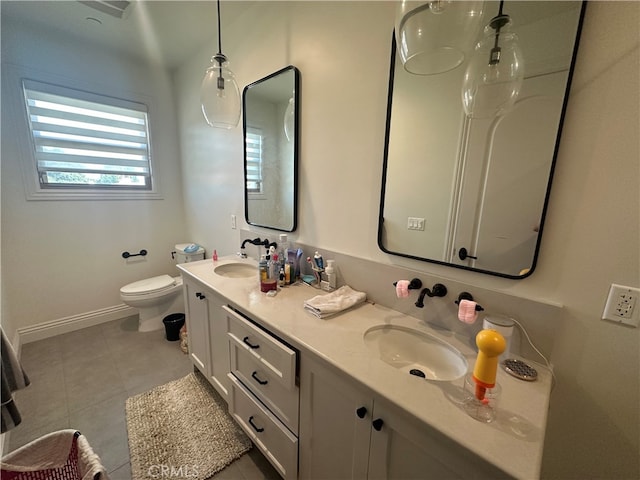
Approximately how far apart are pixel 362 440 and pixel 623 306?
2.83 feet

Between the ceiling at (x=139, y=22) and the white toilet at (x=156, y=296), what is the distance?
1.83 metres

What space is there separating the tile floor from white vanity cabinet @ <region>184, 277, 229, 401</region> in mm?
381

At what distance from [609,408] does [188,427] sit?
188cm

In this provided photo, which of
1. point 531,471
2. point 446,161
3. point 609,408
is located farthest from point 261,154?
point 609,408

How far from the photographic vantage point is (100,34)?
208 centimetres

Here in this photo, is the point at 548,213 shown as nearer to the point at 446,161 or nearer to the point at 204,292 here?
the point at 446,161

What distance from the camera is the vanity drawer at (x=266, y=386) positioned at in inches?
40.2

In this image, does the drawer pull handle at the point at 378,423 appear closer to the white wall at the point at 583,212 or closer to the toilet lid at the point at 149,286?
the white wall at the point at 583,212

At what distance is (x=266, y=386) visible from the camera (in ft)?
3.72

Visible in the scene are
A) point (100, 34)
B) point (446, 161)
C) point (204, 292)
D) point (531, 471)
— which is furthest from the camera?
point (100, 34)

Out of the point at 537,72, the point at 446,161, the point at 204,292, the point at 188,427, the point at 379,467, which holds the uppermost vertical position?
the point at 537,72

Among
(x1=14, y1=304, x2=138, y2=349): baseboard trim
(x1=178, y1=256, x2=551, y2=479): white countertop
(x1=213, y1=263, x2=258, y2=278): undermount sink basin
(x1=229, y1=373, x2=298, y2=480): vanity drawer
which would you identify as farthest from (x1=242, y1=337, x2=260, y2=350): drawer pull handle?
(x1=14, y1=304, x2=138, y2=349): baseboard trim

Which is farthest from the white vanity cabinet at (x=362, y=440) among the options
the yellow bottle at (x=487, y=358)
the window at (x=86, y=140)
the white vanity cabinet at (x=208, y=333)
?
the window at (x=86, y=140)

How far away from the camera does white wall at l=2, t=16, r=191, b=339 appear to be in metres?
2.00
